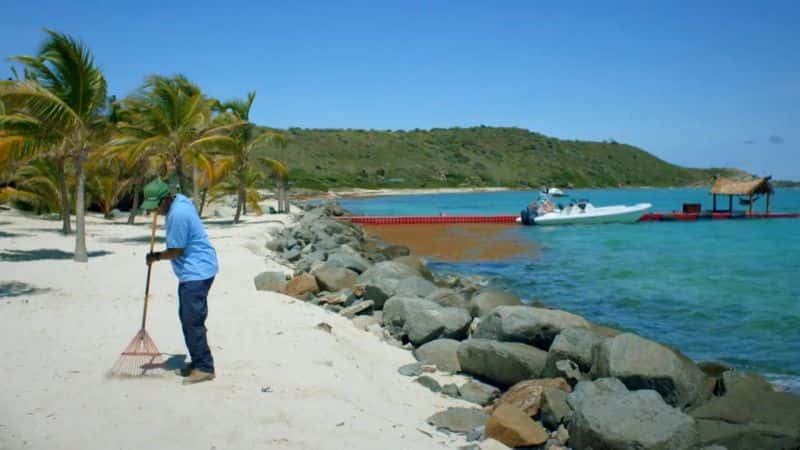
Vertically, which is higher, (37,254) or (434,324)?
(37,254)

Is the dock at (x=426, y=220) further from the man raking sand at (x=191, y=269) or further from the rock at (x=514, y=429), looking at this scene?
the rock at (x=514, y=429)

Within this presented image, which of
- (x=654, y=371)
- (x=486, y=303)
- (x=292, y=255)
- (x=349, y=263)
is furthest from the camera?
(x=292, y=255)

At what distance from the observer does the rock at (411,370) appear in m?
7.53

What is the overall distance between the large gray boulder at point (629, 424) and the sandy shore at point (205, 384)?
3.37 feet

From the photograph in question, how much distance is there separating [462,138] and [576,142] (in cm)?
3043

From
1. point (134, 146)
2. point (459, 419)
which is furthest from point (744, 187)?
point (459, 419)

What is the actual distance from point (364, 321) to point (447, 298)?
5.88ft

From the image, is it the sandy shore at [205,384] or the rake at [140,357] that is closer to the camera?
the sandy shore at [205,384]

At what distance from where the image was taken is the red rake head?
6.19 metres

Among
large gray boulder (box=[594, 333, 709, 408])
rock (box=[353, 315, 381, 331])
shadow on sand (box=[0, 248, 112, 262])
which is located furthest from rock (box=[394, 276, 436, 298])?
shadow on sand (box=[0, 248, 112, 262])

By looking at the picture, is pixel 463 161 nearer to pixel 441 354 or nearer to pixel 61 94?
pixel 61 94

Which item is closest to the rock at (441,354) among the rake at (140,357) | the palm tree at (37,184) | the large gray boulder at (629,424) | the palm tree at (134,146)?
the large gray boulder at (629,424)

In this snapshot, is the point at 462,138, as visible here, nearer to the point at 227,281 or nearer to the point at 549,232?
the point at 549,232

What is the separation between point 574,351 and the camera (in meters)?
7.13
